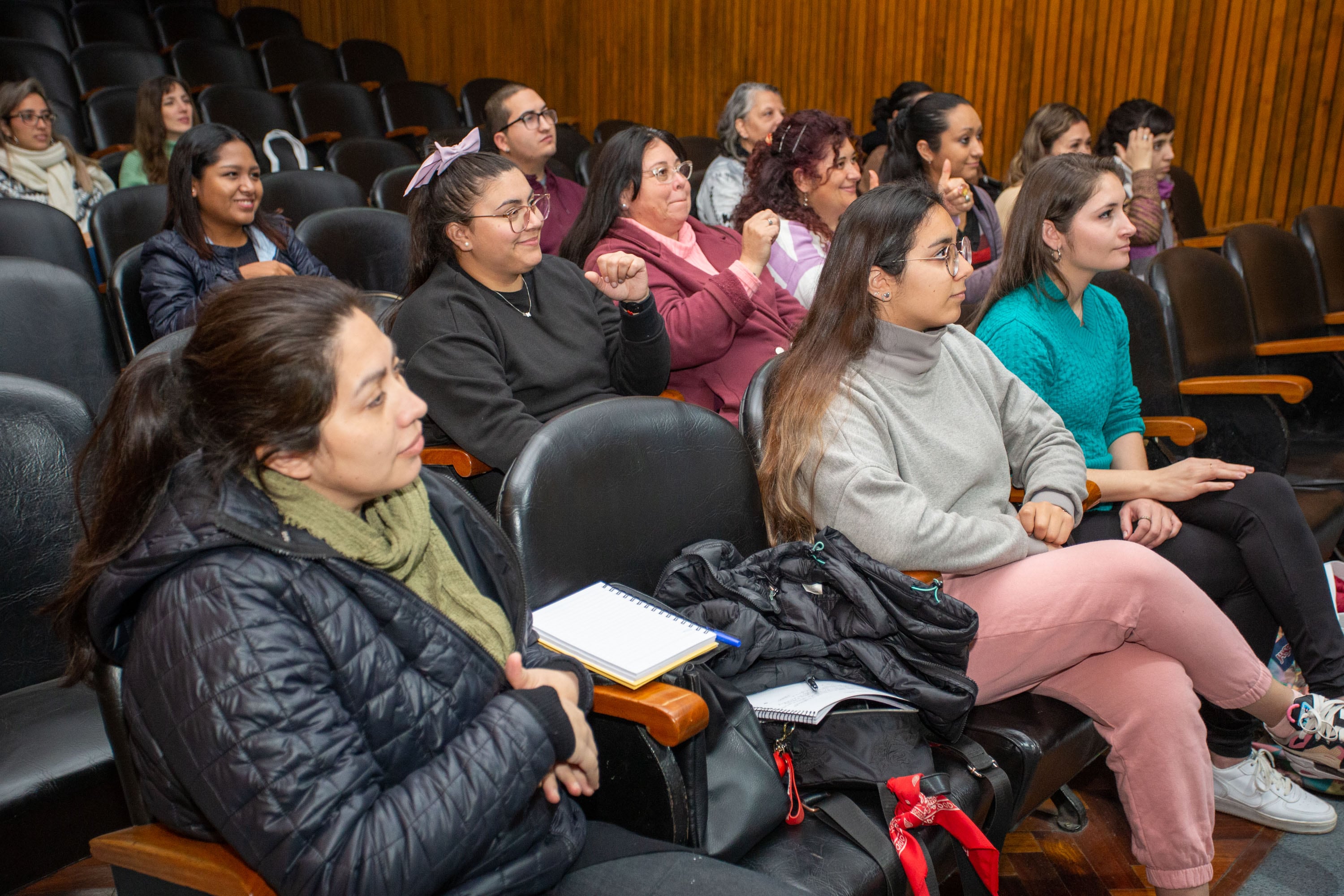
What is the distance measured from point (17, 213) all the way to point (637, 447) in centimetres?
222

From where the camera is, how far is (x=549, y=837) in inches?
42.4

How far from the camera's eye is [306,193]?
3500 millimetres

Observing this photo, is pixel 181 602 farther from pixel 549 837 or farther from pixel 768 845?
pixel 768 845

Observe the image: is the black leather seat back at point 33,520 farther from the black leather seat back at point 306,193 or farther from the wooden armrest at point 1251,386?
the wooden armrest at point 1251,386

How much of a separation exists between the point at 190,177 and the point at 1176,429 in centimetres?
257

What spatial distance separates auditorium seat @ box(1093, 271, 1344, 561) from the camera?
250 centimetres

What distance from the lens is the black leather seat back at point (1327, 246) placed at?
11.6 ft

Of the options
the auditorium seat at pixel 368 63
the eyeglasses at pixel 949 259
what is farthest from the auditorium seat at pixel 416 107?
the eyeglasses at pixel 949 259

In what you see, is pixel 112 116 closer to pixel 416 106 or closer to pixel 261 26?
pixel 416 106

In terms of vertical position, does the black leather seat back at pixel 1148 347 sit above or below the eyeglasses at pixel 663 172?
below

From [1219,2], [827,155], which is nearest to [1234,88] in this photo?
[1219,2]

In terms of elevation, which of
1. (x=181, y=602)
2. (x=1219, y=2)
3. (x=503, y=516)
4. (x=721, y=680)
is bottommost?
(x=721, y=680)

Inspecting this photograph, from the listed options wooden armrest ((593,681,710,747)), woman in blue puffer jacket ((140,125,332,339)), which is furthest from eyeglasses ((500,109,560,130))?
wooden armrest ((593,681,710,747))

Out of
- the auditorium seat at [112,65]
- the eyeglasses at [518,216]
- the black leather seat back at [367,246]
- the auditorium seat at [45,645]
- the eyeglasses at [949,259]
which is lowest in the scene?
the auditorium seat at [45,645]
